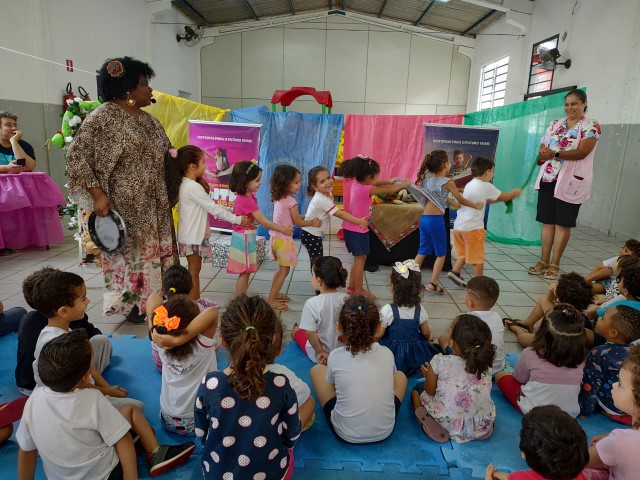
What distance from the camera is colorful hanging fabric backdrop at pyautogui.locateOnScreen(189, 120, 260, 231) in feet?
18.1

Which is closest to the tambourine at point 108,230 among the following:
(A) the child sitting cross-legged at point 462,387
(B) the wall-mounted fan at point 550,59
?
(A) the child sitting cross-legged at point 462,387

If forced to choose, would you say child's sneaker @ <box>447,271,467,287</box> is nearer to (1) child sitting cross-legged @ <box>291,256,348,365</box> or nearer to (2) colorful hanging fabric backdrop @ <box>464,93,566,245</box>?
(1) child sitting cross-legged @ <box>291,256,348,365</box>

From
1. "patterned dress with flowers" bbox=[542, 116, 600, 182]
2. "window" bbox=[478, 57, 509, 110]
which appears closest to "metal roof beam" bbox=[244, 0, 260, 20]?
"window" bbox=[478, 57, 509, 110]

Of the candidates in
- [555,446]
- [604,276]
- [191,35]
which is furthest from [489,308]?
[191,35]

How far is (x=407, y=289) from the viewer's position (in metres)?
2.46

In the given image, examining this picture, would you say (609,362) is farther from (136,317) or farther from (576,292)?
(136,317)

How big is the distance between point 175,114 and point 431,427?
5.24 m

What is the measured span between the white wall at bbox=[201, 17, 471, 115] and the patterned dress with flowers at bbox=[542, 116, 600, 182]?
850 cm

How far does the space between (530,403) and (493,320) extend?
0.46 m

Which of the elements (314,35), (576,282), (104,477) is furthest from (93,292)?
(314,35)

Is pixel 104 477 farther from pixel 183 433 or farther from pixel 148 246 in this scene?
pixel 148 246

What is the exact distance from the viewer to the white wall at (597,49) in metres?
6.21

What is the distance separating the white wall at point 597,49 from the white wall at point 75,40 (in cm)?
819

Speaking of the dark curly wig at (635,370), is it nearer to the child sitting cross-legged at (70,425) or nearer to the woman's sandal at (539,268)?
the child sitting cross-legged at (70,425)
